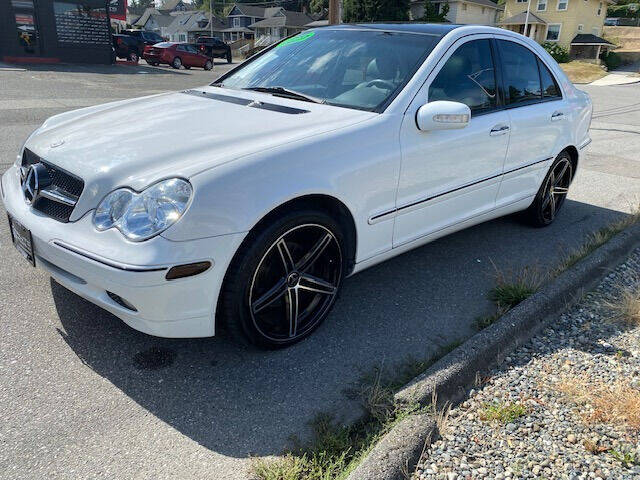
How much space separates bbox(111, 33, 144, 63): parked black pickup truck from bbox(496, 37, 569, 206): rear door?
29.5m

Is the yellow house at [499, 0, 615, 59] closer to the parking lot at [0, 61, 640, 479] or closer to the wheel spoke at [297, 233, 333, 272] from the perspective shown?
the parking lot at [0, 61, 640, 479]

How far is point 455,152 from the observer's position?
3.50 metres

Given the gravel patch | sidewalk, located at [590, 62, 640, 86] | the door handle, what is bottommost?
sidewalk, located at [590, 62, 640, 86]

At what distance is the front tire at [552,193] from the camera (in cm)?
487

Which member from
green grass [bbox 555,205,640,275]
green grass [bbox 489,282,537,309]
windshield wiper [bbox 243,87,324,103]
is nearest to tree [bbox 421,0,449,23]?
green grass [bbox 555,205,640,275]

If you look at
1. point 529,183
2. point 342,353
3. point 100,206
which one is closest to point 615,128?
point 529,183

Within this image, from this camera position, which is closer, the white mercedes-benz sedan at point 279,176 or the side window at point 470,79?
the white mercedes-benz sedan at point 279,176

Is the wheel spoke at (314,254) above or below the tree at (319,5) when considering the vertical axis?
below

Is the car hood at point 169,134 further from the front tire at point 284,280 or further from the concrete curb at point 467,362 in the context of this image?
the concrete curb at point 467,362

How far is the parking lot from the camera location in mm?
2209

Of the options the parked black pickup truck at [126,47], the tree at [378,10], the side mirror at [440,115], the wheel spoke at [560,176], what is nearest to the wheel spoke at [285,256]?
the side mirror at [440,115]

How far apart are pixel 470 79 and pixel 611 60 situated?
52707 millimetres

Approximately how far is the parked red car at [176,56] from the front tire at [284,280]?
2875 centimetres

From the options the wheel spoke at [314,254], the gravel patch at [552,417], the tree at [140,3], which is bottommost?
the gravel patch at [552,417]
